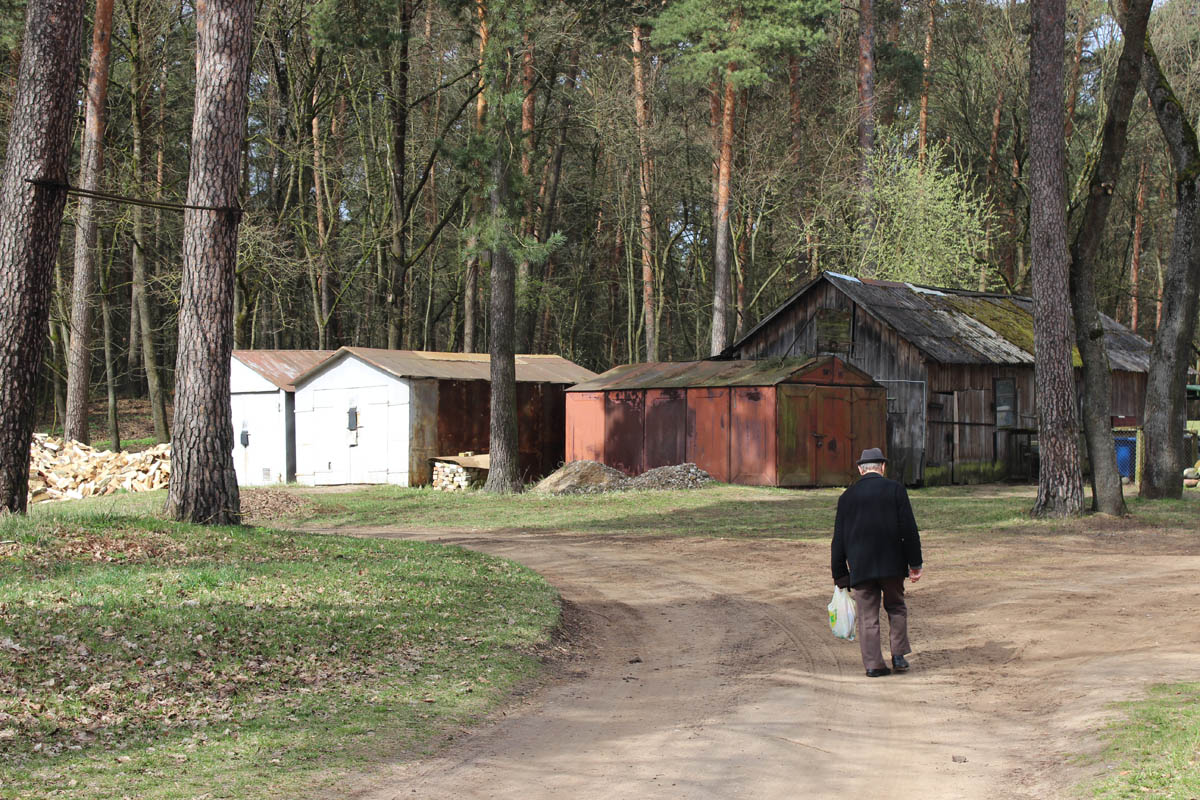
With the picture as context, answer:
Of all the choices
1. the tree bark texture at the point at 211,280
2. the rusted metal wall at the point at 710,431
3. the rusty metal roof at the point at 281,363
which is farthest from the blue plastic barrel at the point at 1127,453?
the tree bark texture at the point at 211,280

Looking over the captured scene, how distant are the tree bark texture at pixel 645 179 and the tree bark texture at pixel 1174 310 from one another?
718 inches

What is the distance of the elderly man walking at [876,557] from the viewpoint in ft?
28.0

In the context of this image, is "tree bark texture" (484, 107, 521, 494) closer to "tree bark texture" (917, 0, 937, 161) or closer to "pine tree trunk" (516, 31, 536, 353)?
"pine tree trunk" (516, 31, 536, 353)

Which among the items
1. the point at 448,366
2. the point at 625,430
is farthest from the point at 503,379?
the point at 625,430

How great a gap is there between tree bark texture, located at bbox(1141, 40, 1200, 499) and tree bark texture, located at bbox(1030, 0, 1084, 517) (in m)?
3.01

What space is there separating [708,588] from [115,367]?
37.6 meters

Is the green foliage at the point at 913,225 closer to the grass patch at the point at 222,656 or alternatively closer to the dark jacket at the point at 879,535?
the grass patch at the point at 222,656

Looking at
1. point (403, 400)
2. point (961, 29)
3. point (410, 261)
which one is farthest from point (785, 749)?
point (961, 29)

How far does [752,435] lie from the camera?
27.2m

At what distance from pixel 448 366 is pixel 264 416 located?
574 cm

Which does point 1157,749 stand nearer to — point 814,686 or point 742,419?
point 814,686

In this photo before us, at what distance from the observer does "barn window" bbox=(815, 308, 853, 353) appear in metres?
30.5

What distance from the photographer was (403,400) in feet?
92.7

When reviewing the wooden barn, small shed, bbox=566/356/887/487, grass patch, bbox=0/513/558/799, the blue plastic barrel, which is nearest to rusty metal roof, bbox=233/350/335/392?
small shed, bbox=566/356/887/487
